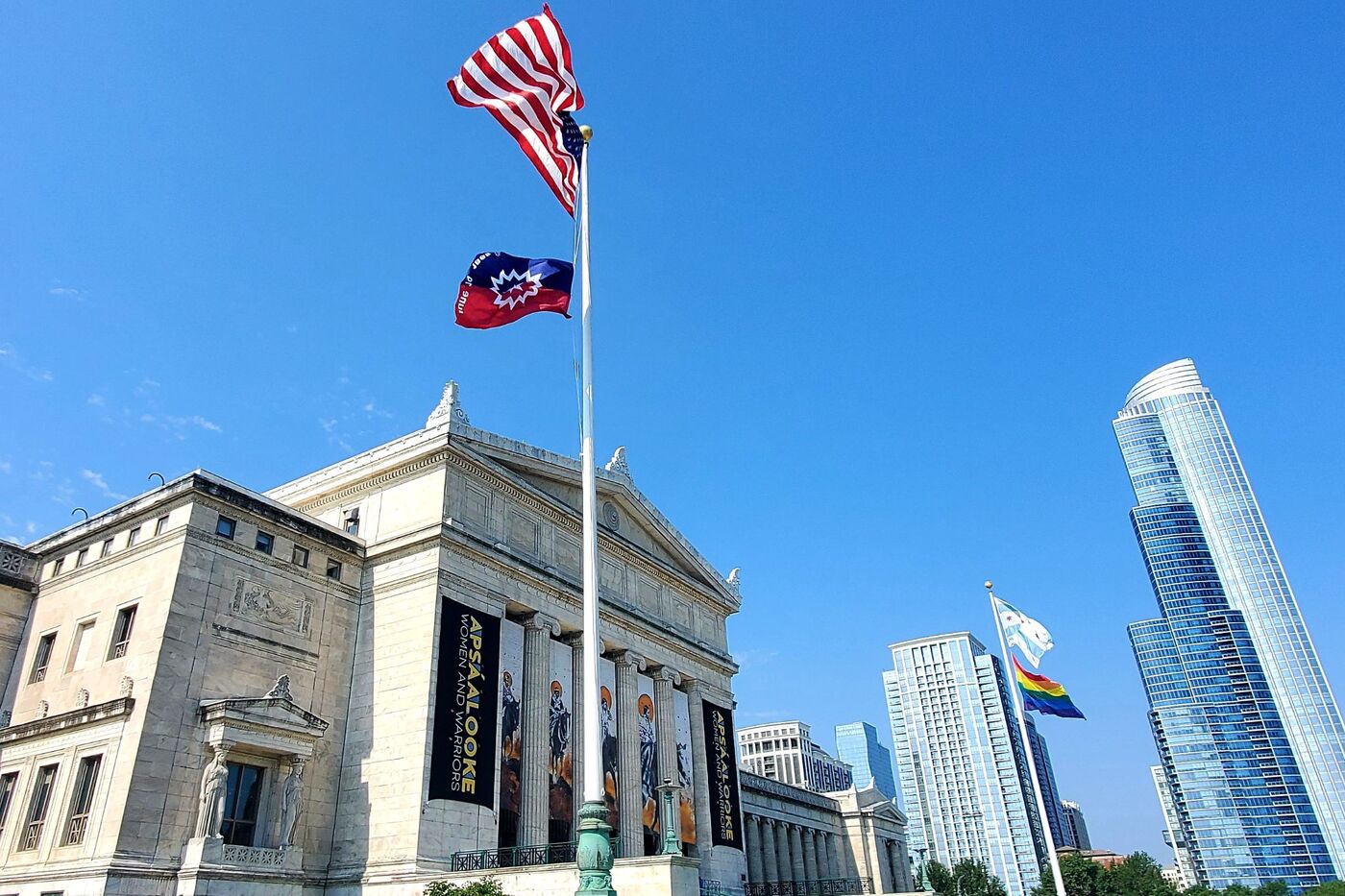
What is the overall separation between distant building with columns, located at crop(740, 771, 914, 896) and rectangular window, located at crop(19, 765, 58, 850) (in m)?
33.7

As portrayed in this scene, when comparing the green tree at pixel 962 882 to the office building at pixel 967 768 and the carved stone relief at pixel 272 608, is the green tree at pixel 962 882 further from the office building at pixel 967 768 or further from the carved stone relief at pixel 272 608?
the carved stone relief at pixel 272 608

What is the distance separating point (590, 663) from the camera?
18.5 metres

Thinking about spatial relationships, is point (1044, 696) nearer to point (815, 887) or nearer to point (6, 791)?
point (815, 887)

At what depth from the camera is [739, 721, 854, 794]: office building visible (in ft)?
614

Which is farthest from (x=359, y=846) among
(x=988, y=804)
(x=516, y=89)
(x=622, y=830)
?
(x=988, y=804)

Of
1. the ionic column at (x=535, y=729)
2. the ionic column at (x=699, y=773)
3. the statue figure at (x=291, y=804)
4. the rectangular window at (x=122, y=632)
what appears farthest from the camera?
the ionic column at (x=699, y=773)

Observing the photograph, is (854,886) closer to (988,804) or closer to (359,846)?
(359,846)

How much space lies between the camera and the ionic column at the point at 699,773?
151ft

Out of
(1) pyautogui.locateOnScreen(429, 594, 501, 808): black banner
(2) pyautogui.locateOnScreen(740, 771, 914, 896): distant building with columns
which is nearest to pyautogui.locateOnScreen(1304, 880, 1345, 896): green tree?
(2) pyautogui.locateOnScreen(740, 771, 914, 896): distant building with columns

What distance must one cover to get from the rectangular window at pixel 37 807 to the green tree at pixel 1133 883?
10276 centimetres

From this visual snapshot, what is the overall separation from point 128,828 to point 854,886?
4651 centimetres

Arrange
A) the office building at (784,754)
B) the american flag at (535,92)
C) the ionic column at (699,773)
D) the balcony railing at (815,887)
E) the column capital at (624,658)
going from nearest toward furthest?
1. the american flag at (535,92)
2. the column capital at (624,658)
3. the ionic column at (699,773)
4. the balcony railing at (815,887)
5. the office building at (784,754)

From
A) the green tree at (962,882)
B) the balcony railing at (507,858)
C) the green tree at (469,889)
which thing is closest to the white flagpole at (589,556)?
the green tree at (469,889)

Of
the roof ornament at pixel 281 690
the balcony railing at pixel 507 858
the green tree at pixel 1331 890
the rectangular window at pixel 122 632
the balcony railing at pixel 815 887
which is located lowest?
the green tree at pixel 1331 890
